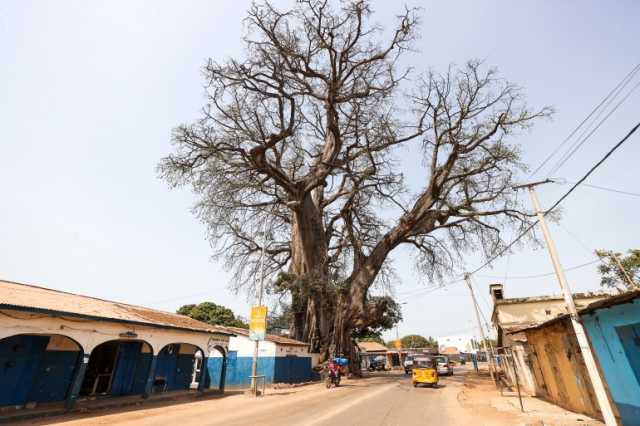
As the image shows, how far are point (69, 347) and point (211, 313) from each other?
34.9 m

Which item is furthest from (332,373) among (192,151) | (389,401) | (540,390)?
(192,151)

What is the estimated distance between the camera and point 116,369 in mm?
13133

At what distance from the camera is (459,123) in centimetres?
2067

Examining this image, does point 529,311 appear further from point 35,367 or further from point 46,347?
point 35,367

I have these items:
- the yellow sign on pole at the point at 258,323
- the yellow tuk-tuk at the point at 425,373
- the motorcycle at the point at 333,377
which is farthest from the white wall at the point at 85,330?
the yellow tuk-tuk at the point at 425,373

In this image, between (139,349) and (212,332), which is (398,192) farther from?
(139,349)

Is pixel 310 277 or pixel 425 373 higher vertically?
pixel 310 277

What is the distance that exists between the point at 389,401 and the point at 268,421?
19.8ft

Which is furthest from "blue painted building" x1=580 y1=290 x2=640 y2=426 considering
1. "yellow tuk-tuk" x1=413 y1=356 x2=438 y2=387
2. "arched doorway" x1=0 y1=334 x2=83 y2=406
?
"arched doorway" x1=0 y1=334 x2=83 y2=406

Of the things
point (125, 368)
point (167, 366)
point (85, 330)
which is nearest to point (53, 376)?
point (85, 330)

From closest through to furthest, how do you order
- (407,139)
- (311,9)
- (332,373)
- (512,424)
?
(512,424) → (311,9) → (332,373) → (407,139)

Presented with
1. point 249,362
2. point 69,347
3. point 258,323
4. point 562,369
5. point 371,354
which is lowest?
point 562,369

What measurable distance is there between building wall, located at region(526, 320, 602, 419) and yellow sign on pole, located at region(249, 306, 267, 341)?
38.6ft

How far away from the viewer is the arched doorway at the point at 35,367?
952cm
